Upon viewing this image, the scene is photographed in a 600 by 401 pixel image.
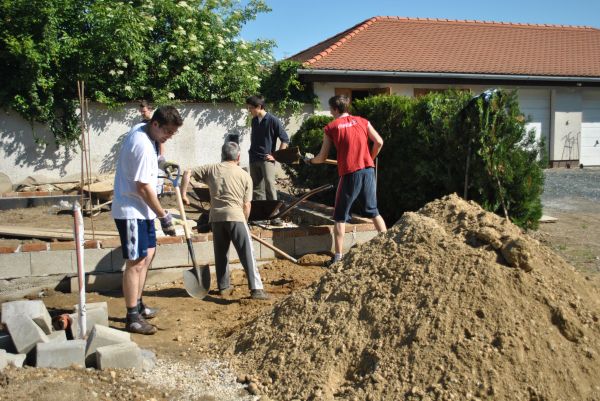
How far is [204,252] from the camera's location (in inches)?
256

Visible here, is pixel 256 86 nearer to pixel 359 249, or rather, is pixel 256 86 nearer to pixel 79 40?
pixel 79 40

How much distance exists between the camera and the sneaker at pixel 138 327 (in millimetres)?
4859

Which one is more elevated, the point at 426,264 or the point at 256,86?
the point at 256,86

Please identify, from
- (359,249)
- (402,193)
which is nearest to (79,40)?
(402,193)

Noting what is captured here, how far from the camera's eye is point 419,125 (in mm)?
7891

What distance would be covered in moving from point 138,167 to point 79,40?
932cm

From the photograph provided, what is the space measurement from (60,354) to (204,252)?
257 cm

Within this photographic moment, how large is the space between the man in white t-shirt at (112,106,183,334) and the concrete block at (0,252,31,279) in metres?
1.67

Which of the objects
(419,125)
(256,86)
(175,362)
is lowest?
(175,362)

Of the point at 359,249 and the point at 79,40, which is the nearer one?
the point at 359,249

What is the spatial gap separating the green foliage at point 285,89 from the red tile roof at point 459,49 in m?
0.64

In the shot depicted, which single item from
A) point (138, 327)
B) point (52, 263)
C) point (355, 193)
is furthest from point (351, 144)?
point (52, 263)

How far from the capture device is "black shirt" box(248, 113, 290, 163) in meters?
8.11

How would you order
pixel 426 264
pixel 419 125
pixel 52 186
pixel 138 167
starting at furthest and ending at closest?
1. pixel 52 186
2. pixel 419 125
3. pixel 138 167
4. pixel 426 264
